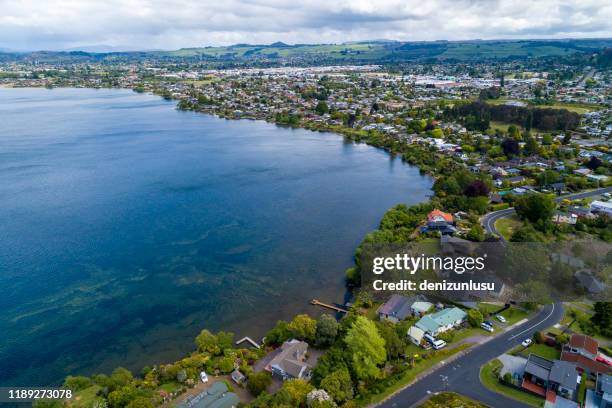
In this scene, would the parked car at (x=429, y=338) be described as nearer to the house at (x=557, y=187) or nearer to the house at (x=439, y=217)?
the house at (x=439, y=217)

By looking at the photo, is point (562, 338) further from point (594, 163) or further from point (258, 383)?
point (594, 163)

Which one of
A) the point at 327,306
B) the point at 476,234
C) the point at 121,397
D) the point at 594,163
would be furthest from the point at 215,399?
the point at 594,163

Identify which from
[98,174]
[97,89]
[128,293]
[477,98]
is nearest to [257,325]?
[128,293]

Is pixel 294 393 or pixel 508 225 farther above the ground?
pixel 508 225

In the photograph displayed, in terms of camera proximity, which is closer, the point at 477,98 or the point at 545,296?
the point at 545,296

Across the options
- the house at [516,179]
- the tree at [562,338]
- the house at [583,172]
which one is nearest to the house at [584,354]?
the tree at [562,338]

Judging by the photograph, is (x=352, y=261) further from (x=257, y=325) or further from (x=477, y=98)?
(x=477, y=98)
